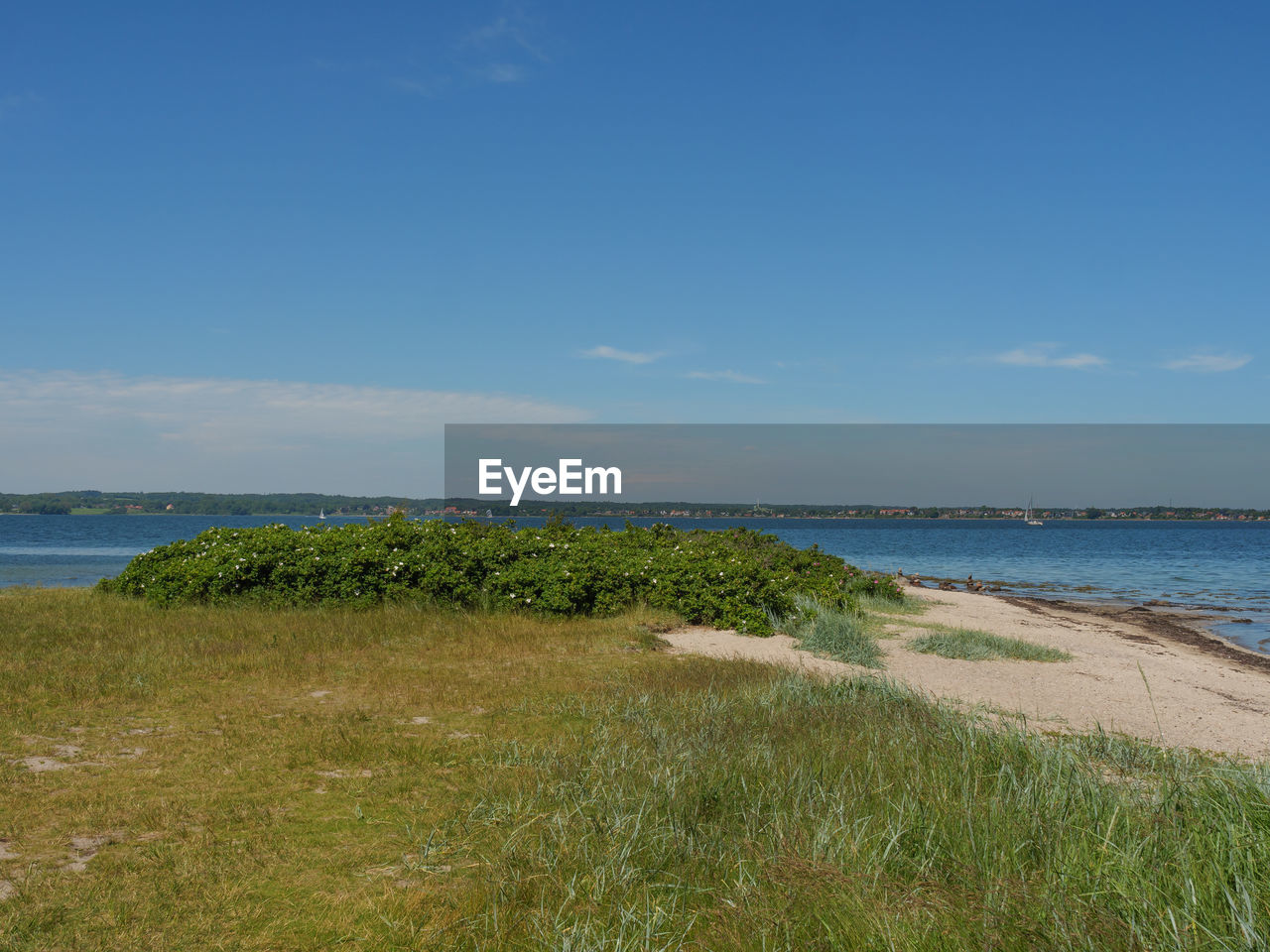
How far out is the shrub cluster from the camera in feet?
45.2

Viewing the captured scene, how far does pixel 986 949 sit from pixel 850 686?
225 inches

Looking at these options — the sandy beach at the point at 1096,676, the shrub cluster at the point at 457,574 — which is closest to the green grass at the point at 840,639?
Result: the sandy beach at the point at 1096,676

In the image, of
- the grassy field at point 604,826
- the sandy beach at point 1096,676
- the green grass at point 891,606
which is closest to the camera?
the grassy field at point 604,826

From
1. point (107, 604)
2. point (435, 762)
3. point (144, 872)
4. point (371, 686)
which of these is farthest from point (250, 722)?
point (107, 604)

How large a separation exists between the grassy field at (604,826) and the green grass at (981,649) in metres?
4.54

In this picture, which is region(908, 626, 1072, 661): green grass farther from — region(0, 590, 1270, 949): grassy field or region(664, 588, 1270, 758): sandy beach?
region(0, 590, 1270, 949): grassy field

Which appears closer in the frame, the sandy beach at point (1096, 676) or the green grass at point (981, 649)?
the sandy beach at point (1096, 676)

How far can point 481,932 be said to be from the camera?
3.72 metres

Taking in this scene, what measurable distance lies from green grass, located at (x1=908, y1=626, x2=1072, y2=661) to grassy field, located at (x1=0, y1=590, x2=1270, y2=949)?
4.54m

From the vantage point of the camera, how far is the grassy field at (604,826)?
3.47 metres

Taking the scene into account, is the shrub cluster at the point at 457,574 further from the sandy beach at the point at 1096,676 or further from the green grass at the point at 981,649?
the green grass at the point at 981,649

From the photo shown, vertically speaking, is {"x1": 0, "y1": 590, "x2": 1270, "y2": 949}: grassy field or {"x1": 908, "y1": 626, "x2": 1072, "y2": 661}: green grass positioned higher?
{"x1": 0, "y1": 590, "x2": 1270, "y2": 949}: grassy field

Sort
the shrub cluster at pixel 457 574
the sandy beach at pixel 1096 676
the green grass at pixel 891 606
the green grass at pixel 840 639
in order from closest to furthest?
the sandy beach at pixel 1096 676
the green grass at pixel 840 639
the shrub cluster at pixel 457 574
the green grass at pixel 891 606

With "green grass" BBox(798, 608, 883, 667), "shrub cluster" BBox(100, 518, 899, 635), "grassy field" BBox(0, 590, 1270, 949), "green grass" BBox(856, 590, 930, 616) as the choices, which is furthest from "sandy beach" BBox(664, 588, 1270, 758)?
"grassy field" BBox(0, 590, 1270, 949)
